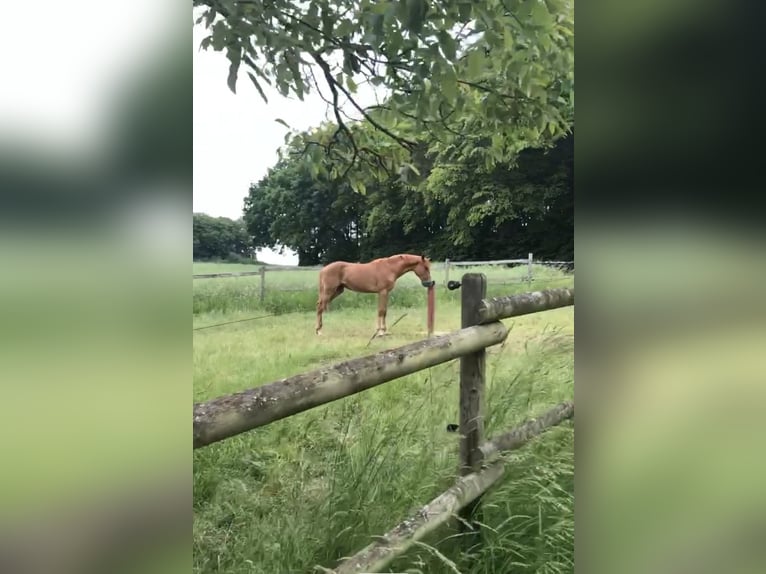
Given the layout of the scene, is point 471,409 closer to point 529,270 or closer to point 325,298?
point 529,270

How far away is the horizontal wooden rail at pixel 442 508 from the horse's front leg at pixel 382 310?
490 mm

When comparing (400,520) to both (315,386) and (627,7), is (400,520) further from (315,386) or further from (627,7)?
(627,7)

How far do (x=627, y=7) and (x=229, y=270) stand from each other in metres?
0.82

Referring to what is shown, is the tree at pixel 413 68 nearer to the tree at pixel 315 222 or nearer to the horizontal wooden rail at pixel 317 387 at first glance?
the tree at pixel 315 222

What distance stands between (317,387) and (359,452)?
0.86 ft

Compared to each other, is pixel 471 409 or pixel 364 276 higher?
pixel 364 276

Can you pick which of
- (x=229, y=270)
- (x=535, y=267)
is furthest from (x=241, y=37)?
(x=535, y=267)

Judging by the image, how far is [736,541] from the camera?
0.74 meters

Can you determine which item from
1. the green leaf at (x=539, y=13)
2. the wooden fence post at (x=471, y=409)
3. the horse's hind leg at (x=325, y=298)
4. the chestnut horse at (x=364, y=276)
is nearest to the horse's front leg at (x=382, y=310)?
the chestnut horse at (x=364, y=276)

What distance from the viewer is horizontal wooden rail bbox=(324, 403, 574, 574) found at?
1289 millimetres

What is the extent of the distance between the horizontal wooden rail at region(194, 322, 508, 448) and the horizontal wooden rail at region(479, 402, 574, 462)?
0.90 ft

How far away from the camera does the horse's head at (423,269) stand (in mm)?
1308

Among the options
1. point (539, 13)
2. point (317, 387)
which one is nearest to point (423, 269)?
point (317, 387)

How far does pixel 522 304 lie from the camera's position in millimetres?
1495
